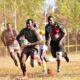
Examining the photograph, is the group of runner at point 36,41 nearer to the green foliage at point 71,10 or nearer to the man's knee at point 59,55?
the man's knee at point 59,55

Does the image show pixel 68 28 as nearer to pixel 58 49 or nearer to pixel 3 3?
pixel 3 3

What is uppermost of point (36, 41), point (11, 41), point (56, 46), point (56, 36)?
point (36, 41)

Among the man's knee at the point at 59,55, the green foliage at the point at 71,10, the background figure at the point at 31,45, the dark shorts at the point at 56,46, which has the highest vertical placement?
the background figure at the point at 31,45

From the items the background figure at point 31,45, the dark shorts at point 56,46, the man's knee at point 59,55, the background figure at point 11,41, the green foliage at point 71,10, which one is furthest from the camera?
the green foliage at point 71,10

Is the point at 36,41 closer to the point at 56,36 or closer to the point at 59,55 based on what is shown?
the point at 56,36

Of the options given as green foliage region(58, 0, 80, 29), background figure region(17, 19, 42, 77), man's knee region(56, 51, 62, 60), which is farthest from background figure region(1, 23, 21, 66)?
green foliage region(58, 0, 80, 29)

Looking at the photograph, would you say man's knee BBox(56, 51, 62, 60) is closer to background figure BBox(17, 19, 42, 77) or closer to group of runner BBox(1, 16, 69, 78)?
group of runner BBox(1, 16, 69, 78)

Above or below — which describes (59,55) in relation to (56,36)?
below

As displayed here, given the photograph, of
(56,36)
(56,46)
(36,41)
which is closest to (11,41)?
(56,46)

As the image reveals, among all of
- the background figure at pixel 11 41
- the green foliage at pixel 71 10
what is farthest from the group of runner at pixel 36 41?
the green foliage at pixel 71 10

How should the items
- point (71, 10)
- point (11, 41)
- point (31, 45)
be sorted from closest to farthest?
point (31, 45) → point (11, 41) → point (71, 10)

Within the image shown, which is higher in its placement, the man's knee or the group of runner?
the group of runner

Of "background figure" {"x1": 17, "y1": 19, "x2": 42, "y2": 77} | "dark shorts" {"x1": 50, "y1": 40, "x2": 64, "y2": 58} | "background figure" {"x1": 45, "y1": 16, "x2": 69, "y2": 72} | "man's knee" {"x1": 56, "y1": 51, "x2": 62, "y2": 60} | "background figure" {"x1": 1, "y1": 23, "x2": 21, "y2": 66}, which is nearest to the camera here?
"background figure" {"x1": 17, "y1": 19, "x2": 42, "y2": 77}

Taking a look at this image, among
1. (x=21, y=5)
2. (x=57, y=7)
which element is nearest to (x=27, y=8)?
(x=21, y=5)
